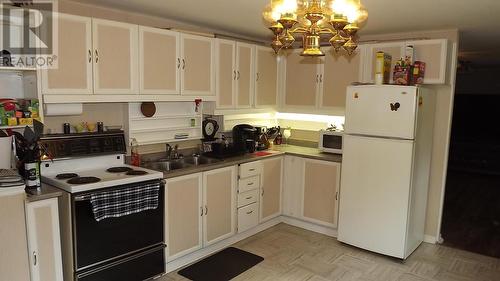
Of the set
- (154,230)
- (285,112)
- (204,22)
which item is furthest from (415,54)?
(154,230)

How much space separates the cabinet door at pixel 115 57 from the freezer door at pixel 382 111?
2.16 metres

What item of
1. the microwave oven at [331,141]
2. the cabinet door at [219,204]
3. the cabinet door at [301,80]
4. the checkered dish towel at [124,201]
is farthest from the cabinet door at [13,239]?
the cabinet door at [301,80]

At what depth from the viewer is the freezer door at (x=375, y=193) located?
362 cm

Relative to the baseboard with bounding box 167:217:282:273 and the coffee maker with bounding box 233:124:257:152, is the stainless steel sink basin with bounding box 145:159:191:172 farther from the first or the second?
the baseboard with bounding box 167:217:282:273

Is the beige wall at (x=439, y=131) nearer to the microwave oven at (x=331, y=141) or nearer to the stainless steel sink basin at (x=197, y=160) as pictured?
the microwave oven at (x=331, y=141)

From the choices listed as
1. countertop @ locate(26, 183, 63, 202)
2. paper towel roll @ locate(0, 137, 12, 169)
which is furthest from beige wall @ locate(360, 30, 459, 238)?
paper towel roll @ locate(0, 137, 12, 169)

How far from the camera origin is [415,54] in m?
3.91

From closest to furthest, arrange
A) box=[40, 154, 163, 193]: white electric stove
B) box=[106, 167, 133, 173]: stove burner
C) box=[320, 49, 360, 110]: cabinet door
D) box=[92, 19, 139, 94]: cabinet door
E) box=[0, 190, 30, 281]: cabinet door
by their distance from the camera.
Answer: box=[0, 190, 30, 281]: cabinet door, box=[40, 154, 163, 193]: white electric stove, box=[92, 19, 139, 94]: cabinet door, box=[106, 167, 133, 173]: stove burner, box=[320, 49, 360, 110]: cabinet door

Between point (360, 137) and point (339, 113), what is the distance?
0.71 metres

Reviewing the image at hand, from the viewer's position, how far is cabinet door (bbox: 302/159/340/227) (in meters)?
4.23

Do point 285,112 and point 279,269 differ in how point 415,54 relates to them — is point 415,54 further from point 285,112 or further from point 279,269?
point 279,269

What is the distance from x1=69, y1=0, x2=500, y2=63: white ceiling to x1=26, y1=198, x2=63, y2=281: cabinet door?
1.73 meters

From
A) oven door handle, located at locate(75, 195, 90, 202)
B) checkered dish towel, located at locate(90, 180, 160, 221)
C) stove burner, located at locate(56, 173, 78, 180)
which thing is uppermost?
stove burner, located at locate(56, 173, 78, 180)

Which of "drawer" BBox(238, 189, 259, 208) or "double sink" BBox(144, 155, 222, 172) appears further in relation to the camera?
"drawer" BBox(238, 189, 259, 208)
